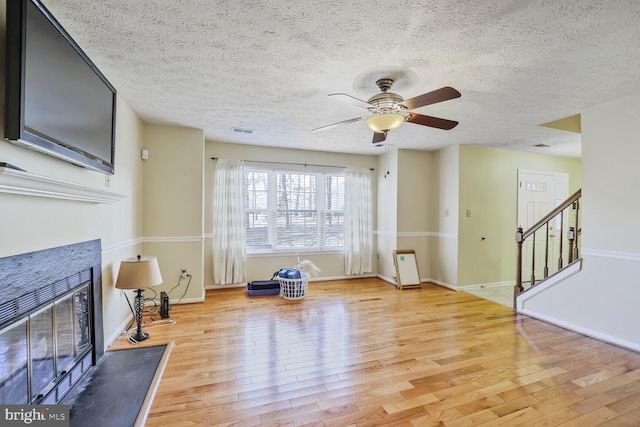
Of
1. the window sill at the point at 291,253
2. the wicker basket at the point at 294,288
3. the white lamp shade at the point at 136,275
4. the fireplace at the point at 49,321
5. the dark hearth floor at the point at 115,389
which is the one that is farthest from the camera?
the window sill at the point at 291,253

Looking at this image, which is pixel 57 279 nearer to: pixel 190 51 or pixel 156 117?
pixel 190 51

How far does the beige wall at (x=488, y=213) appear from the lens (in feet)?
15.8

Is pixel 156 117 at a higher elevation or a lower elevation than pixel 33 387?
higher

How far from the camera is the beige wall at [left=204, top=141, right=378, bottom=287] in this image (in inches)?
183

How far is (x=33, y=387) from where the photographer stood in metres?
1.62

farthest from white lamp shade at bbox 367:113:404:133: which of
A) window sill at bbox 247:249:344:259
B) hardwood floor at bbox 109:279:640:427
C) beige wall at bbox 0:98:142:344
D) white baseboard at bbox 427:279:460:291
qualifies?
white baseboard at bbox 427:279:460:291

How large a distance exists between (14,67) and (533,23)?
2.64 meters

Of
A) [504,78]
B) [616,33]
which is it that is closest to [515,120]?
[504,78]

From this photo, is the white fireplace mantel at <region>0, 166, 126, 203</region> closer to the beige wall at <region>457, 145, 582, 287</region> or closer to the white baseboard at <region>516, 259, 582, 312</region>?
the white baseboard at <region>516, 259, 582, 312</region>

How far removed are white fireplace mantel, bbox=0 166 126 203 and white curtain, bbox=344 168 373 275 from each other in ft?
13.0

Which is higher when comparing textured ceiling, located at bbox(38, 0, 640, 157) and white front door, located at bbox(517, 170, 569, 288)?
textured ceiling, located at bbox(38, 0, 640, 157)

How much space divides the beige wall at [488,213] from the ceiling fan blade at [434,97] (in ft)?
9.81

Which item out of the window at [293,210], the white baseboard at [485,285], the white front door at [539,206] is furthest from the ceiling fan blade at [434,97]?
the white front door at [539,206]

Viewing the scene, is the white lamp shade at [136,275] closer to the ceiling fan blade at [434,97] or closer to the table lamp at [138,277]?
the table lamp at [138,277]
